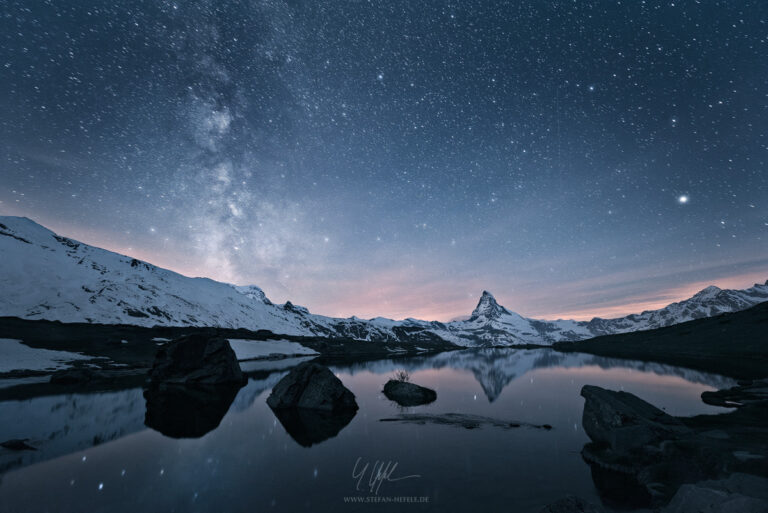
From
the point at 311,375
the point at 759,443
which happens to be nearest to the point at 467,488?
the point at 759,443

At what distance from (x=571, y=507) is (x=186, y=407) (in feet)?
128

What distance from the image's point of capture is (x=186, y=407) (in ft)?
117

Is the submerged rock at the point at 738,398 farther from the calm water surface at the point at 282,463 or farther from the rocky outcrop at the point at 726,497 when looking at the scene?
the rocky outcrop at the point at 726,497

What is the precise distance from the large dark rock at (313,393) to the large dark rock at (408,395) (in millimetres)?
6395

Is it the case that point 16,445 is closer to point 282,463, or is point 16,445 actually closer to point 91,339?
point 282,463

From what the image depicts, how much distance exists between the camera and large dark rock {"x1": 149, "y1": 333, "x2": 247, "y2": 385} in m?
54.8

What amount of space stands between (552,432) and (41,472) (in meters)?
31.8

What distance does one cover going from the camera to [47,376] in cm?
5794

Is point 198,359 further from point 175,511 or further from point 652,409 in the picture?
point 652,409

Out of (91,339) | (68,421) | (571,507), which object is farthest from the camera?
(91,339)
